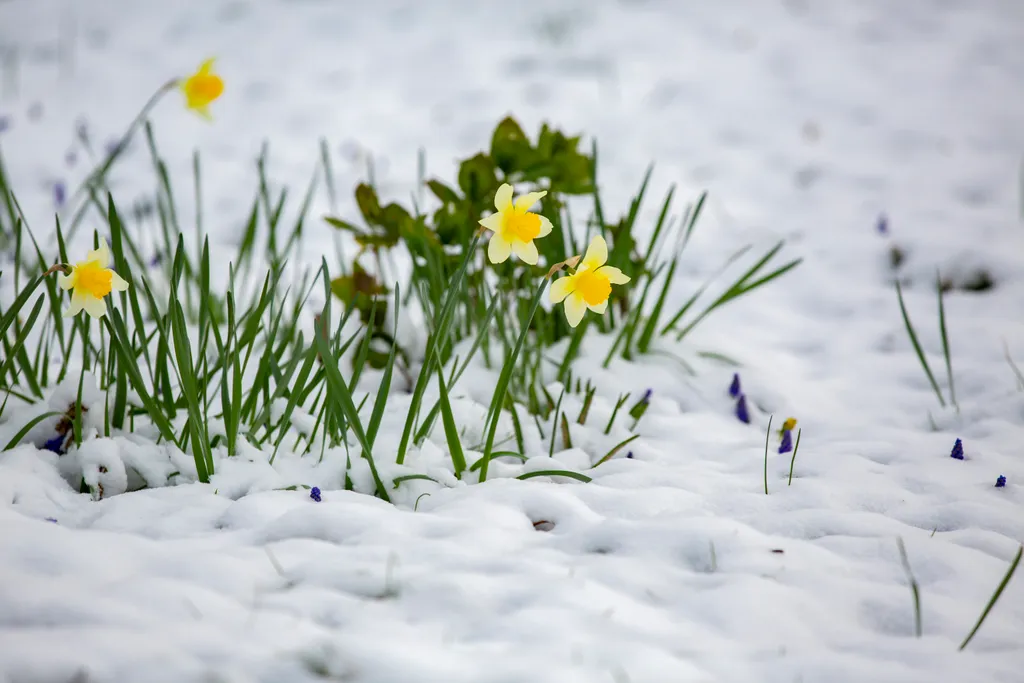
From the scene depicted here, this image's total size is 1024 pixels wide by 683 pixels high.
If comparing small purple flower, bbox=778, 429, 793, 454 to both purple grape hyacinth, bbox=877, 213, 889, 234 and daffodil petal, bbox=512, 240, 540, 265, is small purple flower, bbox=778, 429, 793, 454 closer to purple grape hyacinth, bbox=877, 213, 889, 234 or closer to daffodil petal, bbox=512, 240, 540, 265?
daffodil petal, bbox=512, 240, 540, 265

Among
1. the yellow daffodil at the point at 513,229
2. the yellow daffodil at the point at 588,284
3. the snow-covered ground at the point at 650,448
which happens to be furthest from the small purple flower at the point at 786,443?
the yellow daffodil at the point at 513,229

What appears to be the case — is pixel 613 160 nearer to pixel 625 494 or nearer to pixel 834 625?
pixel 625 494

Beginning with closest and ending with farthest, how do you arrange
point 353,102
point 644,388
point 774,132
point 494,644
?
point 494,644, point 644,388, point 774,132, point 353,102

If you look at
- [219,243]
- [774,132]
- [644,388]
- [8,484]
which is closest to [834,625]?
[644,388]

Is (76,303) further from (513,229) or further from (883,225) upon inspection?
(883,225)

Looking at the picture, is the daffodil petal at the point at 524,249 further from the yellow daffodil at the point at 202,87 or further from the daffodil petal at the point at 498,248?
the yellow daffodil at the point at 202,87

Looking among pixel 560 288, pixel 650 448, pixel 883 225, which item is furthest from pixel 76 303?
pixel 883 225
